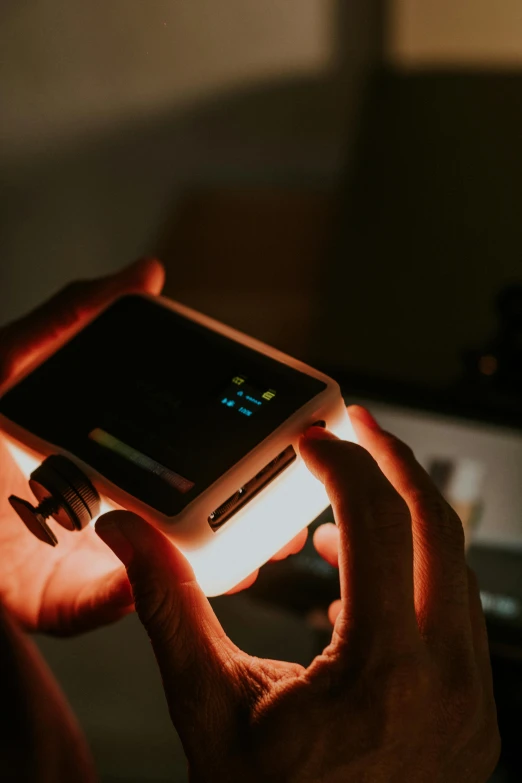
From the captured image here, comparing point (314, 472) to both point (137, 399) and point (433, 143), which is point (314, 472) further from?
point (433, 143)

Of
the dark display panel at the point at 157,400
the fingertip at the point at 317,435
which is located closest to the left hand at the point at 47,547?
the dark display panel at the point at 157,400

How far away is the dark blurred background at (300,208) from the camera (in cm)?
98

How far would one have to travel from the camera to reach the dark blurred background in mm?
981

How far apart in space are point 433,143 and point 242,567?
847 millimetres

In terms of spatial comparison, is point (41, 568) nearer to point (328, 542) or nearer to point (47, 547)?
point (47, 547)

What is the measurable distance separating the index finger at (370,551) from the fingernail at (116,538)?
0.57 feet

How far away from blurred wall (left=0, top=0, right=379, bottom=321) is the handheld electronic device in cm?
36

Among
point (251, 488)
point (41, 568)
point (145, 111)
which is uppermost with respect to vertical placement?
point (145, 111)

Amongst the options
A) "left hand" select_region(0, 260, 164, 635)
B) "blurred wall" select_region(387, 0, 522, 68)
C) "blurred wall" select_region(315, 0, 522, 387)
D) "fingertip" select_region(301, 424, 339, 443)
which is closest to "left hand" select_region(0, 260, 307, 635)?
"left hand" select_region(0, 260, 164, 635)

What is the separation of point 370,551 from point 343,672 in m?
0.10

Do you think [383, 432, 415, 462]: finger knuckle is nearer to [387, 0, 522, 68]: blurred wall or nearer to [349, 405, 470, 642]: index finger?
[349, 405, 470, 642]: index finger

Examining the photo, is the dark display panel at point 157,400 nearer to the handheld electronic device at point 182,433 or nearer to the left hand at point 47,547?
the handheld electronic device at point 182,433

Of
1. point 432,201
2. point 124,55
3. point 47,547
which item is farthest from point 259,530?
point 432,201

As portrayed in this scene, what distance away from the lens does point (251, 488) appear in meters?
0.65
